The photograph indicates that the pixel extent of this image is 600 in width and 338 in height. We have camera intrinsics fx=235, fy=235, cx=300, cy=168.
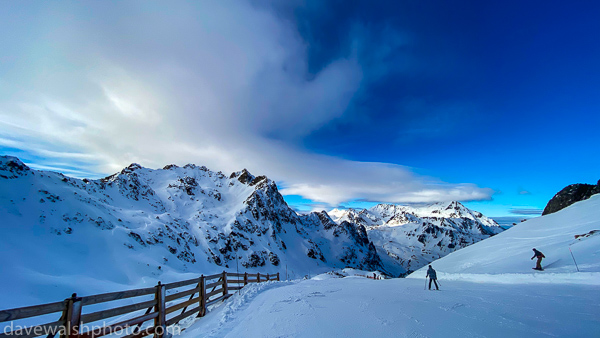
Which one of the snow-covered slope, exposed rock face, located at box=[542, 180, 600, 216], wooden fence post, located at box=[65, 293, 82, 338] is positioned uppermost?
exposed rock face, located at box=[542, 180, 600, 216]

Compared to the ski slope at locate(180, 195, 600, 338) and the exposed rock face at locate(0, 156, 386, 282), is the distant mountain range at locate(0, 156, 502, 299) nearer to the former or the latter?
the exposed rock face at locate(0, 156, 386, 282)

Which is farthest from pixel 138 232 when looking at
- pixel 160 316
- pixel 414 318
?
pixel 414 318

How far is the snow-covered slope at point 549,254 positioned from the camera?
14.4 m

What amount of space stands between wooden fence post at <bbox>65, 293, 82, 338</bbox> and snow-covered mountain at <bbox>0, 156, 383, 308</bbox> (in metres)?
21.5

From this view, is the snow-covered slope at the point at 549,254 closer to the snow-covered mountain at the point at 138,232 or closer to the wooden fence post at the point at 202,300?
the wooden fence post at the point at 202,300

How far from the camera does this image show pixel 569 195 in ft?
216

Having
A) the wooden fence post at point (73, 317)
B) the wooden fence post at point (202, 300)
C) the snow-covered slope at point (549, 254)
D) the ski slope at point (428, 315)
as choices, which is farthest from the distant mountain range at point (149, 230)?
the snow-covered slope at point (549, 254)

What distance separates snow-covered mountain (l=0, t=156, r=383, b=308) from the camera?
29828 millimetres

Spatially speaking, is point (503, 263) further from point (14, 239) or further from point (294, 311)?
point (14, 239)

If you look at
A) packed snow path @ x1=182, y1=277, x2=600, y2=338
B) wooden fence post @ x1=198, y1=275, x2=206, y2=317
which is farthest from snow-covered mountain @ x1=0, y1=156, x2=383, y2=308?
packed snow path @ x1=182, y1=277, x2=600, y2=338

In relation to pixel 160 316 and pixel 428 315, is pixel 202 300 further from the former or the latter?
Answer: pixel 428 315

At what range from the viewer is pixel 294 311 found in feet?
26.7

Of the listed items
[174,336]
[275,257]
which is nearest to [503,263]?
[174,336]

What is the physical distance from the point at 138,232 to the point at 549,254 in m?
74.3
